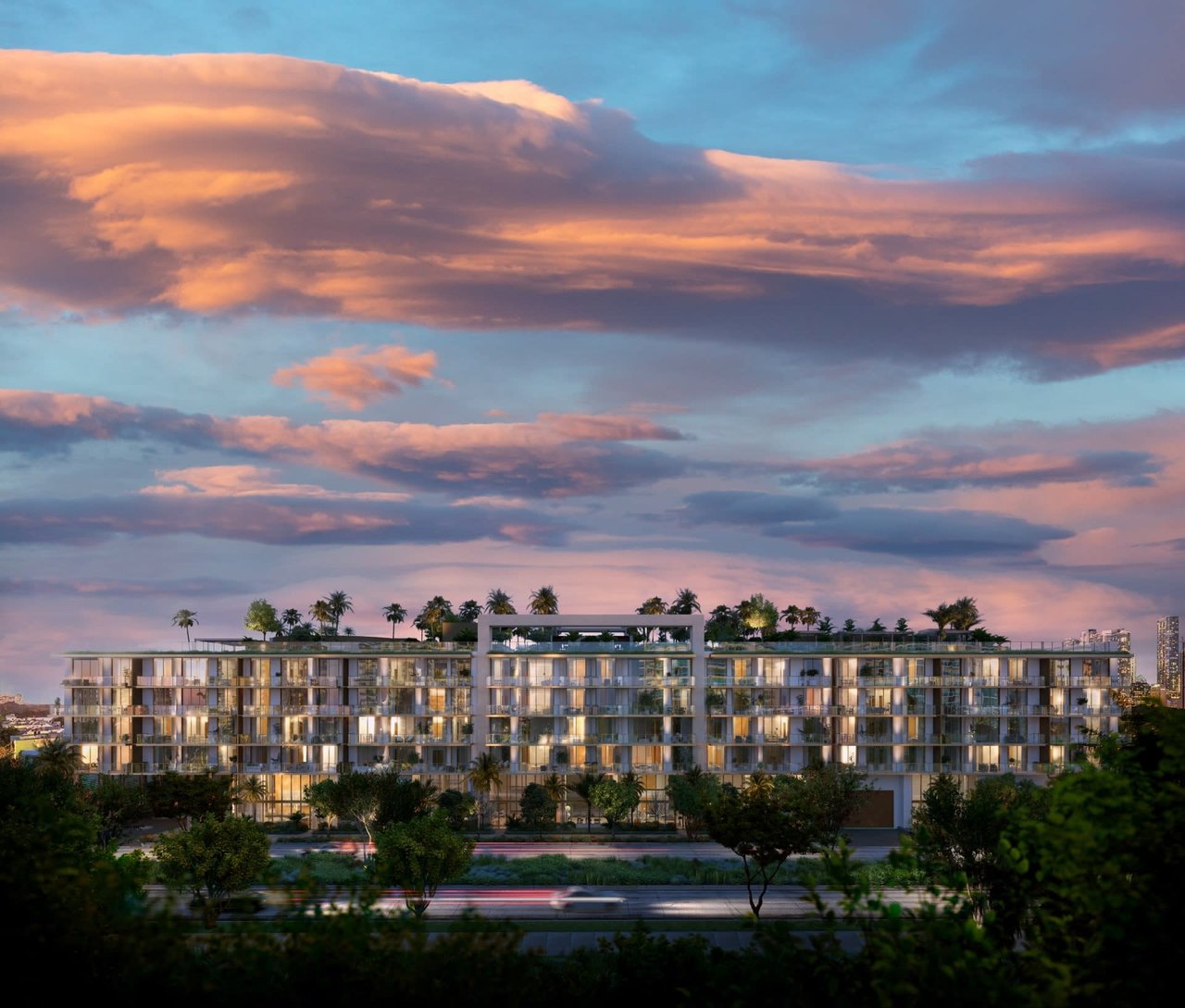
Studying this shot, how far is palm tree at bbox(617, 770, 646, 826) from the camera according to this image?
11725 centimetres

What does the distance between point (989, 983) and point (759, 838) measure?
58.7 meters

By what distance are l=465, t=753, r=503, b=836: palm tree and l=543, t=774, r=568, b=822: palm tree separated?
4.53 metres

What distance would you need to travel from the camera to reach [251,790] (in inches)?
4830

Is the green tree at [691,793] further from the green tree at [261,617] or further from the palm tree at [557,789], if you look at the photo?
the green tree at [261,617]

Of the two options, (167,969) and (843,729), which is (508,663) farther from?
(167,969)

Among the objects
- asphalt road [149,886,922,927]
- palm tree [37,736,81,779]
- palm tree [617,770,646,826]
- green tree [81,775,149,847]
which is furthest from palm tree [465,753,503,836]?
palm tree [37,736,81,779]

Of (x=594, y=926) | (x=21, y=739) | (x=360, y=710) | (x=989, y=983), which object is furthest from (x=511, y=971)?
(x=21, y=739)

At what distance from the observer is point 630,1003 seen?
88.3 ft

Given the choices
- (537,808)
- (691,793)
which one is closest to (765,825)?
(691,793)

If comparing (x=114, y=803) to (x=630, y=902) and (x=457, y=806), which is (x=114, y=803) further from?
(x=630, y=902)

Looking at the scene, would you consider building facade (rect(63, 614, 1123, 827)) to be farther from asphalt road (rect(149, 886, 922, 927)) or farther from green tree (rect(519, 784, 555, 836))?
asphalt road (rect(149, 886, 922, 927))

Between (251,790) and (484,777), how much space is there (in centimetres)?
2216

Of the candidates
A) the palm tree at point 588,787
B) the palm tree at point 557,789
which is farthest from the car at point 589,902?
the palm tree at point 557,789

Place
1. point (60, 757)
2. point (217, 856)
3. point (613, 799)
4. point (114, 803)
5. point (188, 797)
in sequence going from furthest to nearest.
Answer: point (60, 757)
point (613, 799)
point (188, 797)
point (114, 803)
point (217, 856)
